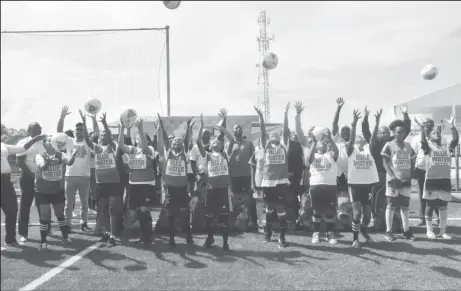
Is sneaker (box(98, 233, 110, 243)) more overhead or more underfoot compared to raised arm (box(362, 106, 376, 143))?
more underfoot

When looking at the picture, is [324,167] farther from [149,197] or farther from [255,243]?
[149,197]

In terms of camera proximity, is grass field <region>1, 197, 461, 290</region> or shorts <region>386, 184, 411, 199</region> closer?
grass field <region>1, 197, 461, 290</region>

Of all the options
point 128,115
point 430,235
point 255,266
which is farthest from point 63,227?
point 430,235

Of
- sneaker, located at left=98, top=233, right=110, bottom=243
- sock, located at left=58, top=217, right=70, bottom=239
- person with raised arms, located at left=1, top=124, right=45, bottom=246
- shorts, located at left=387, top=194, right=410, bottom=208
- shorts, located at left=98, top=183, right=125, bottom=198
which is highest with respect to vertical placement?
person with raised arms, located at left=1, top=124, right=45, bottom=246

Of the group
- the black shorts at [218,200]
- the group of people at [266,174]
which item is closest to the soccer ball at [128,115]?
the group of people at [266,174]

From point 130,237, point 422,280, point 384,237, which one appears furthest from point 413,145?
point 130,237

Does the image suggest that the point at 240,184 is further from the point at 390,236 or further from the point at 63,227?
the point at 63,227

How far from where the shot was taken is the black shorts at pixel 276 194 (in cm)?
589

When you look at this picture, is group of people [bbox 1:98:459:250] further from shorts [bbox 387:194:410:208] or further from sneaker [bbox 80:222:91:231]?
sneaker [bbox 80:222:91:231]

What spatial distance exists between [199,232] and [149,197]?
1.56 meters

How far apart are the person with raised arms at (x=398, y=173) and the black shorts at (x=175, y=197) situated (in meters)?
3.24

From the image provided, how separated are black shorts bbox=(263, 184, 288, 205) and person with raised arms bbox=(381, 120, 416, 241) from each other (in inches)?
68.7

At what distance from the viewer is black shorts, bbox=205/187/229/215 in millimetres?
5652

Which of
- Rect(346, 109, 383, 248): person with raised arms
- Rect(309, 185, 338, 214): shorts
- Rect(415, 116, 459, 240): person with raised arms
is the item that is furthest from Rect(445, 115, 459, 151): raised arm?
Rect(309, 185, 338, 214): shorts
